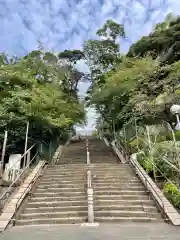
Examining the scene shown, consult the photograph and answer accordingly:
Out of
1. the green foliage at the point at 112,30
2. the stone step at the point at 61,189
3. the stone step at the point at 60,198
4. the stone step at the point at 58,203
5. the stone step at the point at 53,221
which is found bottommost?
the stone step at the point at 53,221

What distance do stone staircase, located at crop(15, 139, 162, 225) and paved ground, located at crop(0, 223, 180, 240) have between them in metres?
0.64

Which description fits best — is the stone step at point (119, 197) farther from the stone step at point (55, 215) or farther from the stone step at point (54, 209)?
the stone step at point (55, 215)

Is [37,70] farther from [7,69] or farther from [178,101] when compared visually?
[178,101]

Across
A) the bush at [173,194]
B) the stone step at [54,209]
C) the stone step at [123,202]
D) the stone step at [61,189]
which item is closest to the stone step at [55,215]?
the stone step at [54,209]

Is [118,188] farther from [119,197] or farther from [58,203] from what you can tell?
[58,203]

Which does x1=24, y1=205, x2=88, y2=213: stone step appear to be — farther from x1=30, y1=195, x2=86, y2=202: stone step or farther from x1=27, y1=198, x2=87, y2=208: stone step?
x1=30, y1=195, x2=86, y2=202: stone step

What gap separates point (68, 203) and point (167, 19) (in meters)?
22.6

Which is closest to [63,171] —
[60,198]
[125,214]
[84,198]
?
[60,198]

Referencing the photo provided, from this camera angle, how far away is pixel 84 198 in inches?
340

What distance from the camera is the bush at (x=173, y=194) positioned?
25.9 feet

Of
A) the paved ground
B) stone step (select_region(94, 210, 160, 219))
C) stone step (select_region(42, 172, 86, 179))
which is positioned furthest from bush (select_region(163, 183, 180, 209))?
stone step (select_region(42, 172, 86, 179))

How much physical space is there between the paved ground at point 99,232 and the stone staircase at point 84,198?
64 centimetres

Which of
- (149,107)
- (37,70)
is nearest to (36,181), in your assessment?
(149,107)

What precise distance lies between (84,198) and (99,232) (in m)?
2.73
